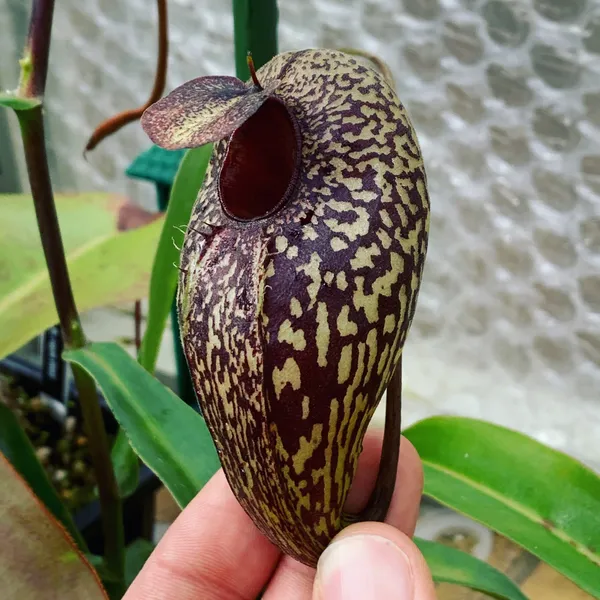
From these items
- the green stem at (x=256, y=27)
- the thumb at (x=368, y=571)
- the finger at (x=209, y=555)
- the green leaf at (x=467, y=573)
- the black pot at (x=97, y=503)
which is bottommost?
the black pot at (x=97, y=503)

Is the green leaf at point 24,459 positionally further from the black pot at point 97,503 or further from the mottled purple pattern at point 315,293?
the mottled purple pattern at point 315,293

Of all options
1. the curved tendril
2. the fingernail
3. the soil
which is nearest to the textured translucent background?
the curved tendril

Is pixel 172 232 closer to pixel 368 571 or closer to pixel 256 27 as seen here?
pixel 256 27

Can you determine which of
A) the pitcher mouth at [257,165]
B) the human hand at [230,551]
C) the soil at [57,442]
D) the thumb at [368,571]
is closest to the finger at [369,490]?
the human hand at [230,551]

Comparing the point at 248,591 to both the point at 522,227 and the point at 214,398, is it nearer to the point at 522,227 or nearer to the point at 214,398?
the point at 214,398

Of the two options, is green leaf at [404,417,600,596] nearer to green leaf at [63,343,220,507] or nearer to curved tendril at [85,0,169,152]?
green leaf at [63,343,220,507]

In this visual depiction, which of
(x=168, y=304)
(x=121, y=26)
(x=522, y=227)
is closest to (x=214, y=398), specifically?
(x=168, y=304)
